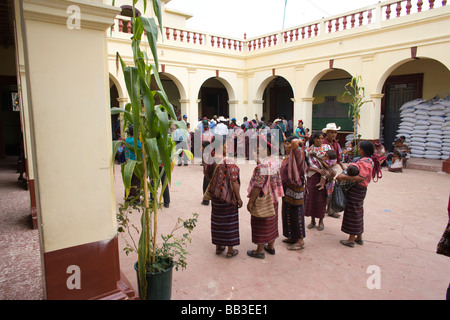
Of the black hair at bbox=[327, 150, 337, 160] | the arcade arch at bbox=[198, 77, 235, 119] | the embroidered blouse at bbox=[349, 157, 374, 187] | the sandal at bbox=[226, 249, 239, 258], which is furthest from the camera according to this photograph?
the arcade arch at bbox=[198, 77, 235, 119]

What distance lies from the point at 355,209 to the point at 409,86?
367 inches

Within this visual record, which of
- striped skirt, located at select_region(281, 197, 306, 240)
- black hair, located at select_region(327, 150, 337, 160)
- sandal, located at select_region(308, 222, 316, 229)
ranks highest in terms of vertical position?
black hair, located at select_region(327, 150, 337, 160)

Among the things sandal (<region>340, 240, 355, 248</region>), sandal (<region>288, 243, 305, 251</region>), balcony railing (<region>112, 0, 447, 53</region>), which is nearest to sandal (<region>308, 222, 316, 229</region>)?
sandal (<region>340, 240, 355, 248</region>)

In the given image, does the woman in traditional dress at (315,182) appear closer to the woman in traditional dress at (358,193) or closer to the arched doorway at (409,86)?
the woman in traditional dress at (358,193)

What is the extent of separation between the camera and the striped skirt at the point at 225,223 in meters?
3.45

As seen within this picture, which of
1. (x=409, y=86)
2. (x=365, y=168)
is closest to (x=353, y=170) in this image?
(x=365, y=168)

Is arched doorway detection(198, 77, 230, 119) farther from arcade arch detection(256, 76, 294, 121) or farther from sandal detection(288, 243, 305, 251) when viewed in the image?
sandal detection(288, 243, 305, 251)

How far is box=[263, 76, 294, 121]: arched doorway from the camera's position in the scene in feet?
49.7

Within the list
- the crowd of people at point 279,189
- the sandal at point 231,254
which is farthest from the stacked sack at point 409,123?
the sandal at point 231,254

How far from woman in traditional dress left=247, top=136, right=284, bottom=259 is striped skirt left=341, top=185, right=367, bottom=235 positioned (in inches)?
36.4

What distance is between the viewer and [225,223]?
3.48 meters

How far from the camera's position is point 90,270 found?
2154mm

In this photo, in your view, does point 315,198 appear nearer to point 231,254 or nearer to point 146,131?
point 231,254

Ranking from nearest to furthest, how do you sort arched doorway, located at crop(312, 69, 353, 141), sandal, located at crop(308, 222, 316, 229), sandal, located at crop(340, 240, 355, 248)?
1. sandal, located at crop(340, 240, 355, 248)
2. sandal, located at crop(308, 222, 316, 229)
3. arched doorway, located at crop(312, 69, 353, 141)
